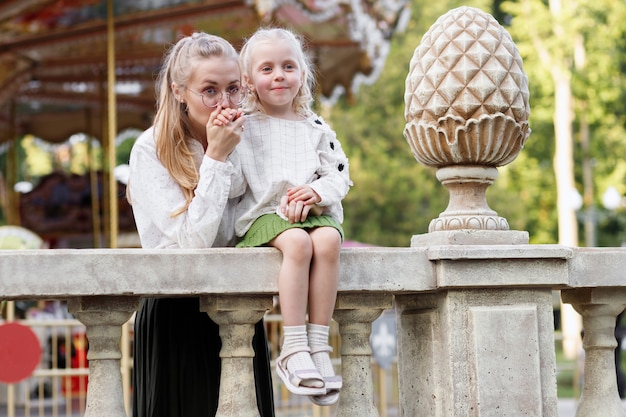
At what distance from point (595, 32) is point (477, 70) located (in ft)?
85.4

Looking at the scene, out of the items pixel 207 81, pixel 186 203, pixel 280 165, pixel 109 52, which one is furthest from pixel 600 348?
pixel 109 52

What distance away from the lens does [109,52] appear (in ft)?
38.2

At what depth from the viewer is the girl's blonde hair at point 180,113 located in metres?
3.57

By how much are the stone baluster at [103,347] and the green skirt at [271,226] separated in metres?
0.45

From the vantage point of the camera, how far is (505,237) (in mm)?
3834

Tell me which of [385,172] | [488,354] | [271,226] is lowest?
[488,354]

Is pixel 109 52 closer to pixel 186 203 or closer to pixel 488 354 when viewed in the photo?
pixel 186 203

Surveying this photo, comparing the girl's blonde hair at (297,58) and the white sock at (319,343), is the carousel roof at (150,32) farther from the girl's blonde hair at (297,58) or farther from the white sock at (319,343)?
the white sock at (319,343)

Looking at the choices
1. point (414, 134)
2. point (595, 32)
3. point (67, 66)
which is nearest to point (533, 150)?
point (595, 32)

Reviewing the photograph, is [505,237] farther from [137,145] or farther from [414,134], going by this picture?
[137,145]

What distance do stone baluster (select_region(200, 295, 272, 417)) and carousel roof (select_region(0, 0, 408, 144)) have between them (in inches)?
348

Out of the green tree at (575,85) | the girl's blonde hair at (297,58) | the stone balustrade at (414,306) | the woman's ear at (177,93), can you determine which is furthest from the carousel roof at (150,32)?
the green tree at (575,85)

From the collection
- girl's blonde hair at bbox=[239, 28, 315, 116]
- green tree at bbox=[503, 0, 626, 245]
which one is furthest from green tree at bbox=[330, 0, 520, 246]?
girl's blonde hair at bbox=[239, 28, 315, 116]

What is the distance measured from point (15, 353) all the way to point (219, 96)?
1831 mm
